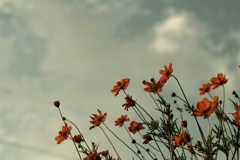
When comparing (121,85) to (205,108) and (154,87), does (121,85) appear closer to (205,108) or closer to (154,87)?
(154,87)

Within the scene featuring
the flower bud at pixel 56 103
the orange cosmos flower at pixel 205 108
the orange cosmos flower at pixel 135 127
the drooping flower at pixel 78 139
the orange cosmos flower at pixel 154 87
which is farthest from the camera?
Answer: the flower bud at pixel 56 103

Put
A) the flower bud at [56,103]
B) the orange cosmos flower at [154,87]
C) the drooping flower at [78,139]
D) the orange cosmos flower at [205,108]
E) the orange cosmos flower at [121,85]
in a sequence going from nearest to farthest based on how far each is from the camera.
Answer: the orange cosmos flower at [205,108], the orange cosmos flower at [154,87], the orange cosmos flower at [121,85], the drooping flower at [78,139], the flower bud at [56,103]

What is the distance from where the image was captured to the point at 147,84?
2715 millimetres

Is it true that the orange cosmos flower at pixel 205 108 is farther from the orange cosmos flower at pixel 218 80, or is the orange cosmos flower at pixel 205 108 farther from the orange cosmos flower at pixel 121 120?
the orange cosmos flower at pixel 121 120

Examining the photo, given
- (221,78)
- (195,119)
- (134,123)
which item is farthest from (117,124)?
(221,78)

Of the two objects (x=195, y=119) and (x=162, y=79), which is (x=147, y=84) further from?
(x=195, y=119)

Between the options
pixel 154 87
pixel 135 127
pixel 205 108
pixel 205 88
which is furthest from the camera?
pixel 205 88

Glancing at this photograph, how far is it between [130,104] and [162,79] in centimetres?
40

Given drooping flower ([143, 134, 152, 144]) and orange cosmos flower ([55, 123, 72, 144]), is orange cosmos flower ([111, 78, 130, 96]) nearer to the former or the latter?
drooping flower ([143, 134, 152, 144])

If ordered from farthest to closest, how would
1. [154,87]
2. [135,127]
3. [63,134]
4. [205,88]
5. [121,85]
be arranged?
[63,134] → [205,88] → [121,85] → [135,127] → [154,87]

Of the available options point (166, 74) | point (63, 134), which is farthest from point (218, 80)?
point (63, 134)

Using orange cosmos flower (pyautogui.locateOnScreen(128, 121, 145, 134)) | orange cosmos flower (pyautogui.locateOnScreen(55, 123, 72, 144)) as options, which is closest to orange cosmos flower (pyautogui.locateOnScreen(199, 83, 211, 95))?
orange cosmos flower (pyautogui.locateOnScreen(128, 121, 145, 134))

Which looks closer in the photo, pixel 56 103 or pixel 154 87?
pixel 154 87

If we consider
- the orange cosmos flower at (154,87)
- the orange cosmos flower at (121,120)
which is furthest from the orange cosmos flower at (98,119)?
the orange cosmos flower at (154,87)
